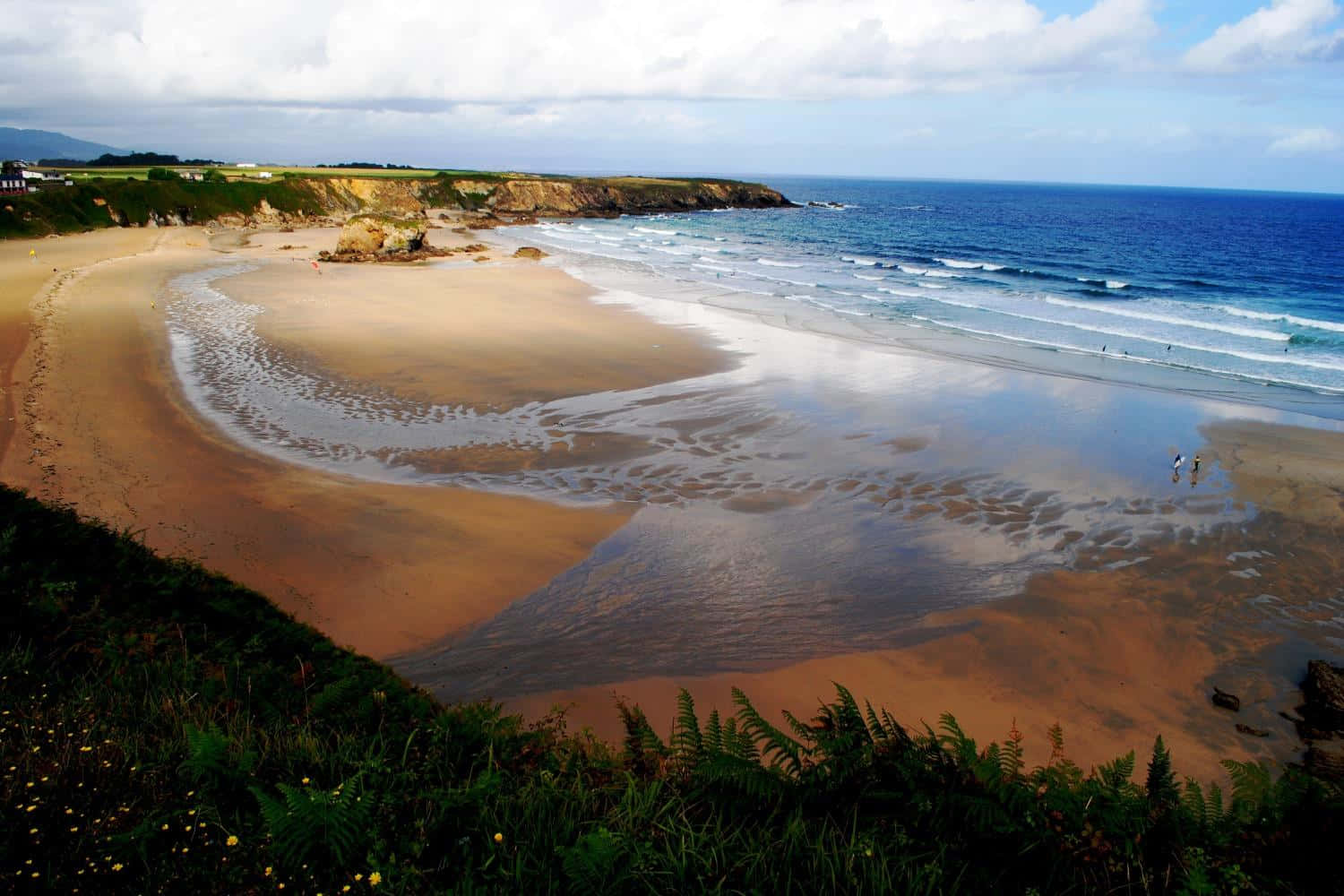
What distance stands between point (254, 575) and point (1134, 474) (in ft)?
48.6

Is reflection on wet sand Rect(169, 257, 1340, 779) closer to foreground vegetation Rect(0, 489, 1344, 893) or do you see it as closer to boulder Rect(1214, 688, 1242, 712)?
boulder Rect(1214, 688, 1242, 712)

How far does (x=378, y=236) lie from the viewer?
44.1 metres

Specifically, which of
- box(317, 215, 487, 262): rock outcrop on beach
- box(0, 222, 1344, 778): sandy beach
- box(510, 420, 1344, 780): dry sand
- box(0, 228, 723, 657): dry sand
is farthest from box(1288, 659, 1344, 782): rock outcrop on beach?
box(317, 215, 487, 262): rock outcrop on beach

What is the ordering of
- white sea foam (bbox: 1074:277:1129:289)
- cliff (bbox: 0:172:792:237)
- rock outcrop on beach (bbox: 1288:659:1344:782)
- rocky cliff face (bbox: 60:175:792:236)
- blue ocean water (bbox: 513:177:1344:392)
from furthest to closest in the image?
rocky cliff face (bbox: 60:175:792:236) < cliff (bbox: 0:172:792:237) < white sea foam (bbox: 1074:277:1129:289) < blue ocean water (bbox: 513:177:1344:392) < rock outcrop on beach (bbox: 1288:659:1344:782)

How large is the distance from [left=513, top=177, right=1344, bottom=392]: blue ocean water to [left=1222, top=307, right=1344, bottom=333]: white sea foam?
11 cm

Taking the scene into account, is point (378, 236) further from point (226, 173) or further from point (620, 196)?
point (620, 196)

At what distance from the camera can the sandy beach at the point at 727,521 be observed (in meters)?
8.15

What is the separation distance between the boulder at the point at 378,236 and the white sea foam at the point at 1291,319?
43.3 m

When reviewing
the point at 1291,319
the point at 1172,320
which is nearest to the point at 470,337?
the point at 1172,320

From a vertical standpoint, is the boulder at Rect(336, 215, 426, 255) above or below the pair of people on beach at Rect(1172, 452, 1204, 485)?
above

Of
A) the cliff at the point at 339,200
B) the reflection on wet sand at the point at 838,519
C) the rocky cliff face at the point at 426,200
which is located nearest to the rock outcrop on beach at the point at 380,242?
the rocky cliff face at the point at 426,200

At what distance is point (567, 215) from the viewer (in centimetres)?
9238

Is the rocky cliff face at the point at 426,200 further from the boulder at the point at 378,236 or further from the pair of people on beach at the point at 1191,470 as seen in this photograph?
the pair of people on beach at the point at 1191,470

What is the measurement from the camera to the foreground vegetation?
10.9 feet
